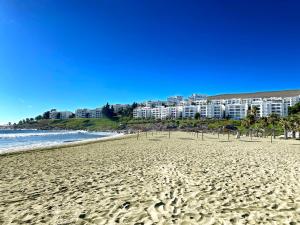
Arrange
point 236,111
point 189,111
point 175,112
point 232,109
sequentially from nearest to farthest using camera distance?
point 236,111 < point 232,109 < point 189,111 < point 175,112

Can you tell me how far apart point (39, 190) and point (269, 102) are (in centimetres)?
13754

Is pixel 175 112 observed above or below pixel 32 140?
above

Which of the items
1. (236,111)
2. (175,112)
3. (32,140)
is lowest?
(32,140)

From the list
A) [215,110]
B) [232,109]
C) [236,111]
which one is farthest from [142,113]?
[236,111]

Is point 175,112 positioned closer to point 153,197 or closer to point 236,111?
point 236,111

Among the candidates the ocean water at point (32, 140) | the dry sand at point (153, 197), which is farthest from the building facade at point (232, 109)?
the dry sand at point (153, 197)

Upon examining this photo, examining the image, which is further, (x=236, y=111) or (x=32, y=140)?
(x=236, y=111)

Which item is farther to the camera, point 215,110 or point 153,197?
point 215,110

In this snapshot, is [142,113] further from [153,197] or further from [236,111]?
[153,197]

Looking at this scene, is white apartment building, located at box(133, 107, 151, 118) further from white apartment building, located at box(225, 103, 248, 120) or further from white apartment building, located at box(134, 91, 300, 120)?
white apartment building, located at box(225, 103, 248, 120)

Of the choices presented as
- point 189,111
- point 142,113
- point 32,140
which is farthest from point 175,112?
point 32,140

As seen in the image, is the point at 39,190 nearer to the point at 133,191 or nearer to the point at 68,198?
the point at 68,198

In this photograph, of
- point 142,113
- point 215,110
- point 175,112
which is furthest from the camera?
point 142,113

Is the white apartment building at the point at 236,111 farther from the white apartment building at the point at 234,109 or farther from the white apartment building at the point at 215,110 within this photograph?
the white apartment building at the point at 215,110
